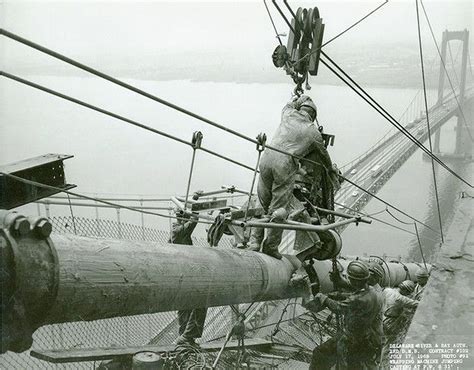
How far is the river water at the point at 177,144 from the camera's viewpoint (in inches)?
1123

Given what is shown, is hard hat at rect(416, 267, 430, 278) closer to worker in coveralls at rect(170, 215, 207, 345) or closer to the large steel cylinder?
worker in coveralls at rect(170, 215, 207, 345)

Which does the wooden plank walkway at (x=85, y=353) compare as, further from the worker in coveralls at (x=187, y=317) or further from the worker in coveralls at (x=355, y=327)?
the worker in coveralls at (x=355, y=327)

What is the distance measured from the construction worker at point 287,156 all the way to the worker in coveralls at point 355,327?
847 mm

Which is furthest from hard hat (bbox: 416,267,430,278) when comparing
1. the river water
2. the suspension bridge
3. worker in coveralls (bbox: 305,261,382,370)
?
the river water

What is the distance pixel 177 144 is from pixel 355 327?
114 feet

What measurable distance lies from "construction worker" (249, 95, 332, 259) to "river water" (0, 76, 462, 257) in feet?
50.2

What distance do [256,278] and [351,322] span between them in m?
1.44

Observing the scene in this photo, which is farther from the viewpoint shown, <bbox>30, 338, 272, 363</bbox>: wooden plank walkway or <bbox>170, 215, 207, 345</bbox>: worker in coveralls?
<bbox>170, 215, 207, 345</bbox>: worker in coveralls

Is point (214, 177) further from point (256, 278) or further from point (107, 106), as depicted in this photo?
point (256, 278)

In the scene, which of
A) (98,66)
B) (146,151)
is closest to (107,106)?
(98,66)

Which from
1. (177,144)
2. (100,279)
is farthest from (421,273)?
(177,144)

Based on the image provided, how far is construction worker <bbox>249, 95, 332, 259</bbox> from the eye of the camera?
4.82 m

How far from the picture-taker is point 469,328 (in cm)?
388

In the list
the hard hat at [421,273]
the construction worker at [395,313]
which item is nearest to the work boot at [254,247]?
the construction worker at [395,313]
